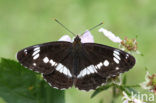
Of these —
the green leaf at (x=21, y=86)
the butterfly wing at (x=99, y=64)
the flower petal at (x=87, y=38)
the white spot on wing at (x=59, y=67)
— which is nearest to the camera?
the green leaf at (x=21, y=86)

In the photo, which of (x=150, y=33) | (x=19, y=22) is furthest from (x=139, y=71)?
(x=19, y=22)

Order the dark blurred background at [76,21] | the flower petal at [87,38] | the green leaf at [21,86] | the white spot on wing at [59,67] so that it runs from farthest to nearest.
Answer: the dark blurred background at [76,21]
the flower petal at [87,38]
the white spot on wing at [59,67]
the green leaf at [21,86]

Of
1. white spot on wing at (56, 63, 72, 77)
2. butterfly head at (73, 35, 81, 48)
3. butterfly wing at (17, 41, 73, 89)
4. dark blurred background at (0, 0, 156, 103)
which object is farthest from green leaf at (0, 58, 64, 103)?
dark blurred background at (0, 0, 156, 103)

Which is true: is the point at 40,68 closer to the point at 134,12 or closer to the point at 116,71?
the point at 116,71

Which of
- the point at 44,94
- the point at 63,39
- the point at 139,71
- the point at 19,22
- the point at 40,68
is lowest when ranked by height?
the point at 44,94

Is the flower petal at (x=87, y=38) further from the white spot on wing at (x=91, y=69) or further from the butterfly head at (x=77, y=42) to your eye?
the white spot on wing at (x=91, y=69)

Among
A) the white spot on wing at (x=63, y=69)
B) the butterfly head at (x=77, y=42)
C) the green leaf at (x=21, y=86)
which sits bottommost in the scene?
the green leaf at (x=21, y=86)

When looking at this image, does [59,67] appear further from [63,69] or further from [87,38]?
[87,38]

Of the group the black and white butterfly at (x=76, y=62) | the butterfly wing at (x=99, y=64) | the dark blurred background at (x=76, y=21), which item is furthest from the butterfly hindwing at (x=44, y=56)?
the dark blurred background at (x=76, y=21)
